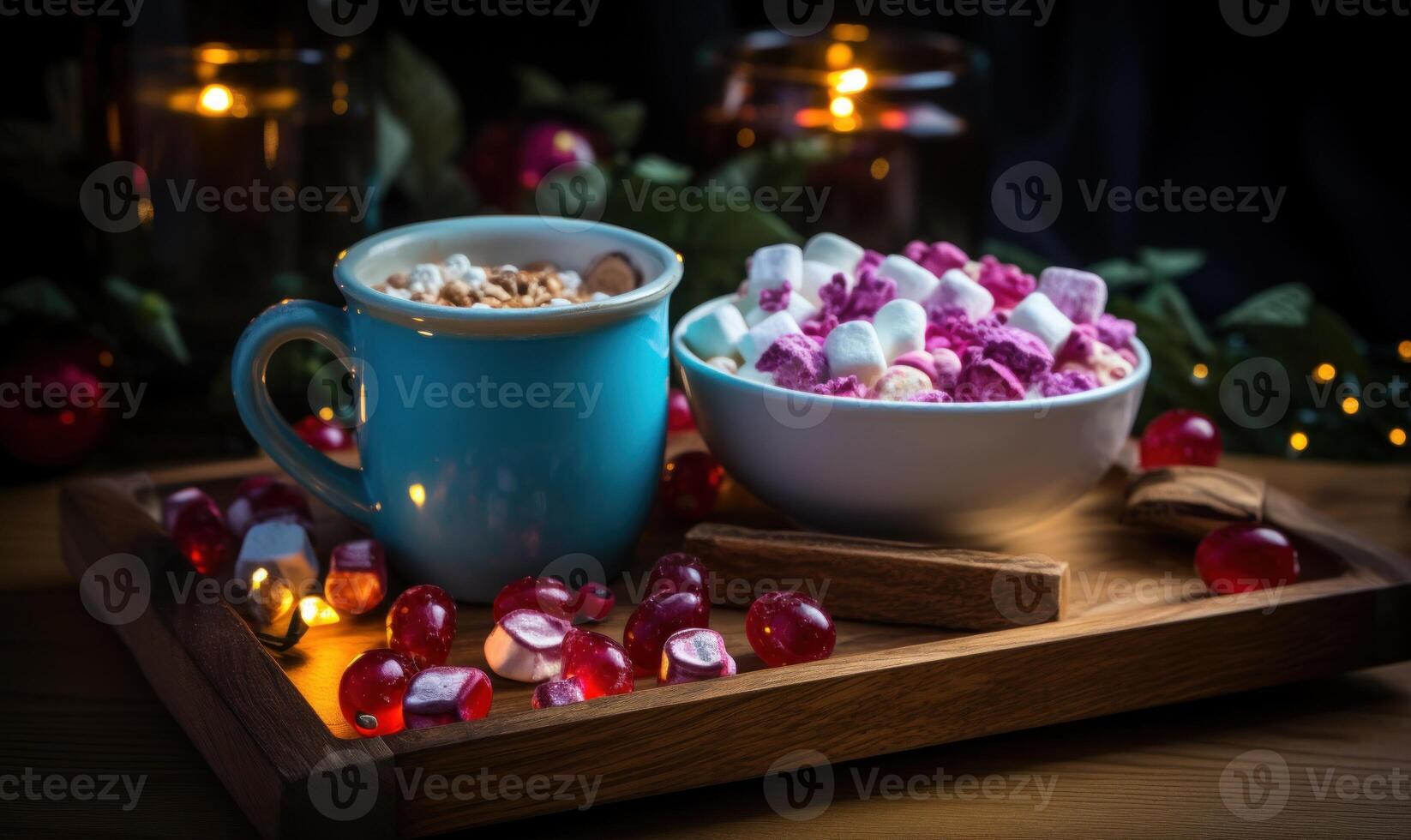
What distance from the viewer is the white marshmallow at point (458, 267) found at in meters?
0.88

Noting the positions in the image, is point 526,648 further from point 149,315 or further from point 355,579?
point 149,315

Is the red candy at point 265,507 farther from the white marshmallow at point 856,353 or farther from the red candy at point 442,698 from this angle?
the white marshmallow at point 856,353

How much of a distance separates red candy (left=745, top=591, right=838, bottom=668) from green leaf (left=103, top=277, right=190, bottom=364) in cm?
72

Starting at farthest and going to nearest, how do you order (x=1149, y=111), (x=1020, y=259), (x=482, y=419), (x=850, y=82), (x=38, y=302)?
(x=1149, y=111) → (x=850, y=82) → (x=1020, y=259) → (x=38, y=302) → (x=482, y=419)

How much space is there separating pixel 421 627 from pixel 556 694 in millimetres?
106

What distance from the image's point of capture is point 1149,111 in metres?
1.70

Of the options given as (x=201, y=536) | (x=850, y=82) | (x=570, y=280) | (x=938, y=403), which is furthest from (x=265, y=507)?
(x=850, y=82)

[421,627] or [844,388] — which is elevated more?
[844,388]

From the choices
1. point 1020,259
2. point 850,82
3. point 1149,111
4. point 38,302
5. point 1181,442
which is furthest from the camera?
point 1149,111

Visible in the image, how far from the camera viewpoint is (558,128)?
4.83ft

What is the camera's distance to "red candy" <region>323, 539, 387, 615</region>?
2.76 feet

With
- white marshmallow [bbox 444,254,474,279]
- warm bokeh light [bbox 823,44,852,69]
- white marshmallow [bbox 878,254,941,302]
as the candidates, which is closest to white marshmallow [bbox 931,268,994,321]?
white marshmallow [bbox 878,254,941,302]

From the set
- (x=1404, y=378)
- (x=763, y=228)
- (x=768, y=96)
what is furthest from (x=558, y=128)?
(x=1404, y=378)

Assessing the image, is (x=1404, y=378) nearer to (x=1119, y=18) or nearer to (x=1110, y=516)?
(x=1110, y=516)
